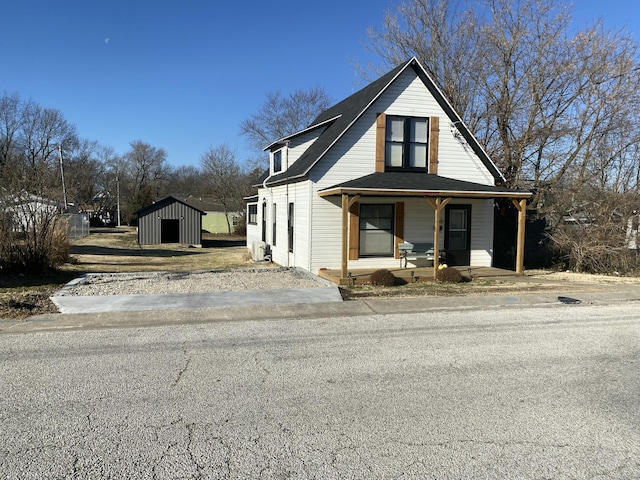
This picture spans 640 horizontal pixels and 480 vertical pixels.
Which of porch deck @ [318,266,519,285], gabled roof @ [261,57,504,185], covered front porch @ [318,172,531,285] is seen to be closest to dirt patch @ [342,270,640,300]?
porch deck @ [318,266,519,285]

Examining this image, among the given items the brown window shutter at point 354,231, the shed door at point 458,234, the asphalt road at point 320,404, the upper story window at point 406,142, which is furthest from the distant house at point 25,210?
the shed door at point 458,234

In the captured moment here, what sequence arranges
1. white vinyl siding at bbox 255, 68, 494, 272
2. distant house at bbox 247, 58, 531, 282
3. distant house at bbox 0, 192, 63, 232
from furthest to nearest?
white vinyl siding at bbox 255, 68, 494, 272, distant house at bbox 247, 58, 531, 282, distant house at bbox 0, 192, 63, 232

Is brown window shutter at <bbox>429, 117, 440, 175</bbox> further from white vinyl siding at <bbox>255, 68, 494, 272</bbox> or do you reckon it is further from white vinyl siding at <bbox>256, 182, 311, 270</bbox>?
white vinyl siding at <bbox>256, 182, 311, 270</bbox>

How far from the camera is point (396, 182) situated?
13.4 metres

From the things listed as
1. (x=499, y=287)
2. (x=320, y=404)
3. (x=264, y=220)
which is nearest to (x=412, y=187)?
(x=499, y=287)

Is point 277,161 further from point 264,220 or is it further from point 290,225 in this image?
point 290,225

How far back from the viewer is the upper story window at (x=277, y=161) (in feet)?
61.9

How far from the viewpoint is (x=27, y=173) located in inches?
543

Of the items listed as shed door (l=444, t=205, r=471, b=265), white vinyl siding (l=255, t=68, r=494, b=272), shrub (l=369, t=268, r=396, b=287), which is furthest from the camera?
shed door (l=444, t=205, r=471, b=265)

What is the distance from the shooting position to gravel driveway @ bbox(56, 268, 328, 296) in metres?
10.9

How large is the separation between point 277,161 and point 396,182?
732 cm

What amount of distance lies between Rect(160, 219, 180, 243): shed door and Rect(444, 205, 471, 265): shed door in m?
20.7

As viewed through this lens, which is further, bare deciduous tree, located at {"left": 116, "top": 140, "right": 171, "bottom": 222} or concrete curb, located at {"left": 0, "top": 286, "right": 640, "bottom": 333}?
bare deciduous tree, located at {"left": 116, "top": 140, "right": 171, "bottom": 222}

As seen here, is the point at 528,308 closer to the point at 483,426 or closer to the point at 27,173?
the point at 483,426
